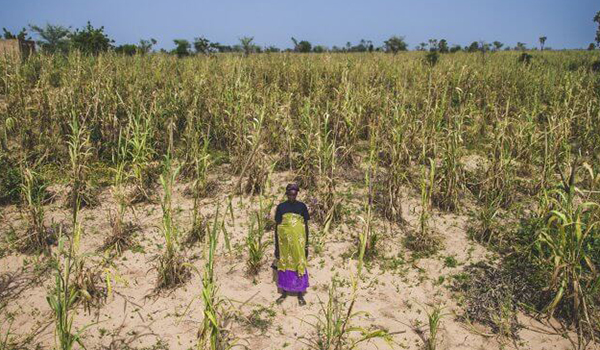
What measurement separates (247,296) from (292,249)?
2.24 ft

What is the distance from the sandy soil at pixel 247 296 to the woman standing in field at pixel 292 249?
180mm

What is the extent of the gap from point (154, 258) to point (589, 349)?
4308mm

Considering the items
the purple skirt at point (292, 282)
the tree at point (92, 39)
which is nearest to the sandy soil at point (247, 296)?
the purple skirt at point (292, 282)

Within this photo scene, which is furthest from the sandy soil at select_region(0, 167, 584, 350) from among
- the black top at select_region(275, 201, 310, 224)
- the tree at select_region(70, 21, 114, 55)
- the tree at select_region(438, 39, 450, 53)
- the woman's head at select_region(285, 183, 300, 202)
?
the tree at select_region(438, 39, 450, 53)

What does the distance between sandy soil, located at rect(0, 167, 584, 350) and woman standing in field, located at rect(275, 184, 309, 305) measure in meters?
0.18

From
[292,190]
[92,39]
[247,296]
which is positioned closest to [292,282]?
[247,296]

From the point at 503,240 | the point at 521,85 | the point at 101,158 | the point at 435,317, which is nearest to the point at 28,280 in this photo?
the point at 101,158

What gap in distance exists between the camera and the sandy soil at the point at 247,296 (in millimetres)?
3311

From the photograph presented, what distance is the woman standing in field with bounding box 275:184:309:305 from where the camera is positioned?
12.3 feet

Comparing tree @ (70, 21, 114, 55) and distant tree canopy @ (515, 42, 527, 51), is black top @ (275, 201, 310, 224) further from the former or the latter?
distant tree canopy @ (515, 42, 527, 51)

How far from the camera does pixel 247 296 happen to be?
3830mm

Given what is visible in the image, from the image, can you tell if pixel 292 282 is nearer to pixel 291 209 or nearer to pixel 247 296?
pixel 247 296

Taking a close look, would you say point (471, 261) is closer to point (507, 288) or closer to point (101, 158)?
point (507, 288)

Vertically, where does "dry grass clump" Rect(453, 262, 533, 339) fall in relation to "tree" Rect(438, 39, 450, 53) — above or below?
below
